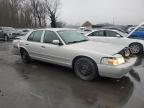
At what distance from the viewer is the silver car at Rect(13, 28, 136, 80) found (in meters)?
5.11

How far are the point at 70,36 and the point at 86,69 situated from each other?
1.56 metres

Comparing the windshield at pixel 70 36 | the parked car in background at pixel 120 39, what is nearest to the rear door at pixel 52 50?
the windshield at pixel 70 36

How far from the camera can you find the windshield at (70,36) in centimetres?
630

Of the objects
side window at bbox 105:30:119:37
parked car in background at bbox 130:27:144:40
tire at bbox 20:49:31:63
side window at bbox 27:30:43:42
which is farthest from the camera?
side window at bbox 105:30:119:37

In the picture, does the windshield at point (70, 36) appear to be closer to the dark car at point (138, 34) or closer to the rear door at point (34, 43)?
the rear door at point (34, 43)

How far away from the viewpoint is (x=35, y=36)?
734 centimetres

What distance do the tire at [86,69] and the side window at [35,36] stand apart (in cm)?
207

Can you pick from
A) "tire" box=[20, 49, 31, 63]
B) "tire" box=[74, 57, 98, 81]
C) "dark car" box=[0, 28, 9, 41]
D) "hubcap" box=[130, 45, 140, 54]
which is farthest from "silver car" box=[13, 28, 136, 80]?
"dark car" box=[0, 28, 9, 41]

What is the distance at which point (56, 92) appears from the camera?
4.77 meters

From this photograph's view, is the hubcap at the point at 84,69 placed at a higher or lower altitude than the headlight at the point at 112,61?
lower

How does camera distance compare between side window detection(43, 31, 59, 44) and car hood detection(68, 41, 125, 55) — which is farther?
side window detection(43, 31, 59, 44)

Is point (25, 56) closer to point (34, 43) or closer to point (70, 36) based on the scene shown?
point (34, 43)

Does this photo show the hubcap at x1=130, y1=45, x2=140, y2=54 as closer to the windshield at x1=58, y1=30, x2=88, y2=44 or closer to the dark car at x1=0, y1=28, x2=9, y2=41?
the windshield at x1=58, y1=30, x2=88, y2=44

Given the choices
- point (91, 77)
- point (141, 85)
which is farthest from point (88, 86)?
point (141, 85)
